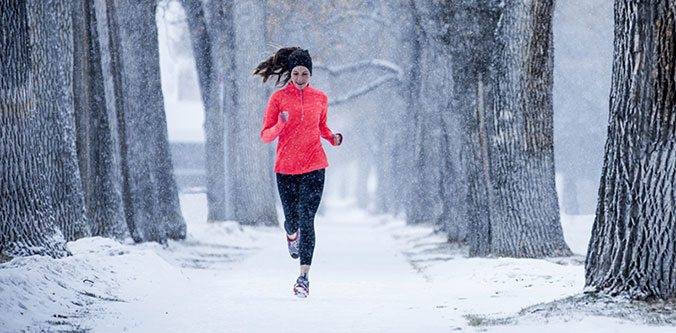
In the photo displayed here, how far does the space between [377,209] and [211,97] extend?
90.9ft

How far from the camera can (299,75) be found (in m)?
9.49

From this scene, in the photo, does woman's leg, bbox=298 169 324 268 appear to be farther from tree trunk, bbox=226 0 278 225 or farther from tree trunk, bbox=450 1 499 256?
tree trunk, bbox=226 0 278 225

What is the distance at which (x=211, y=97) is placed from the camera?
26.2 m

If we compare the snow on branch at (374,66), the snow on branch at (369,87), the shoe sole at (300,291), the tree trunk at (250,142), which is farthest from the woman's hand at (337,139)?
the snow on branch at (369,87)

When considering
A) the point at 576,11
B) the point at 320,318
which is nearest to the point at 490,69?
the point at 320,318

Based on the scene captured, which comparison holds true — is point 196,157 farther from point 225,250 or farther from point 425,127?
point 225,250

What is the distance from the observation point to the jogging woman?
9.46 meters

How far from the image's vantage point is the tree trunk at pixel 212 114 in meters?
25.9

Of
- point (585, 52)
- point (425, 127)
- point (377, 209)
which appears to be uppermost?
point (585, 52)

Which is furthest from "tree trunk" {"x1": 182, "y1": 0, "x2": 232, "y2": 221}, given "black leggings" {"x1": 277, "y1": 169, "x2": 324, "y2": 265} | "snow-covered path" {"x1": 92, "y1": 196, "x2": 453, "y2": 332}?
"black leggings" {"x1": 277, "y1": 169, "x2": 324, "y2": 265}

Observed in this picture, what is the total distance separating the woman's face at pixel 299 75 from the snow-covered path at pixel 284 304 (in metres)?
1.82

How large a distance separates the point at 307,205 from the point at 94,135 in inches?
222

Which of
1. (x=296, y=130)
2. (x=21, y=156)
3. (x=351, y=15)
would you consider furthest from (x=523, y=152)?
(x=351, y=15)

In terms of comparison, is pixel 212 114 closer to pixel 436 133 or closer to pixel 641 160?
pixel 436 133
